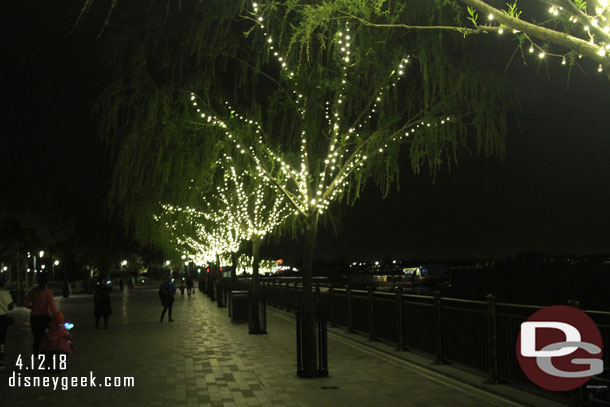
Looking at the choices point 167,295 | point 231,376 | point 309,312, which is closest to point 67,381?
point 231,376

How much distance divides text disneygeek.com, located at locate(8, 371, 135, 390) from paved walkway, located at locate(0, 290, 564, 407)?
0.43 feet

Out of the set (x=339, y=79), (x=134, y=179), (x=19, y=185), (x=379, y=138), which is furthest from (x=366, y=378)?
(x=19, y=185)

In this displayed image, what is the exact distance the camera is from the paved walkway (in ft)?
30.0

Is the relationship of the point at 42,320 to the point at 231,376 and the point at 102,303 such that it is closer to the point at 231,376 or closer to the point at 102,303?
the point at 231,376

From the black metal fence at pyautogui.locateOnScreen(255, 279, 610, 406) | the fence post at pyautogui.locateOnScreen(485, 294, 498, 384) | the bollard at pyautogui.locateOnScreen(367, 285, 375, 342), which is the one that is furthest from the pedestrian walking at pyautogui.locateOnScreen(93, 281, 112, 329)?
the fence post at pyautogui.locateOnScreen(485, 294, 498, 384)

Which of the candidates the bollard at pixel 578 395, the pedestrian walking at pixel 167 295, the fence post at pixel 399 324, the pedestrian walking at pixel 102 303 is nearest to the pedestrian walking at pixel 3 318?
the fence post at pixel 399 324

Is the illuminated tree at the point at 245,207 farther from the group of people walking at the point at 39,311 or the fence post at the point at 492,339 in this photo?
the fence post at the point at 492,339

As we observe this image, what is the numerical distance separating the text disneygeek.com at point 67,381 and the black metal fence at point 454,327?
3.23 metres

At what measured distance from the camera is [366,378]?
1088 centimetres

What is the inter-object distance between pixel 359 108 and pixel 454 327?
417 cm

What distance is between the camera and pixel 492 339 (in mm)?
10000

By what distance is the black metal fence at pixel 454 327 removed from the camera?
371 inches

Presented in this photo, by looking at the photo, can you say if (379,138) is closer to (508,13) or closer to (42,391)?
(508,13)

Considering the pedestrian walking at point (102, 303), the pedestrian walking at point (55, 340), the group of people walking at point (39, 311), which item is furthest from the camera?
the pedestrian walking at point (102, 303)
